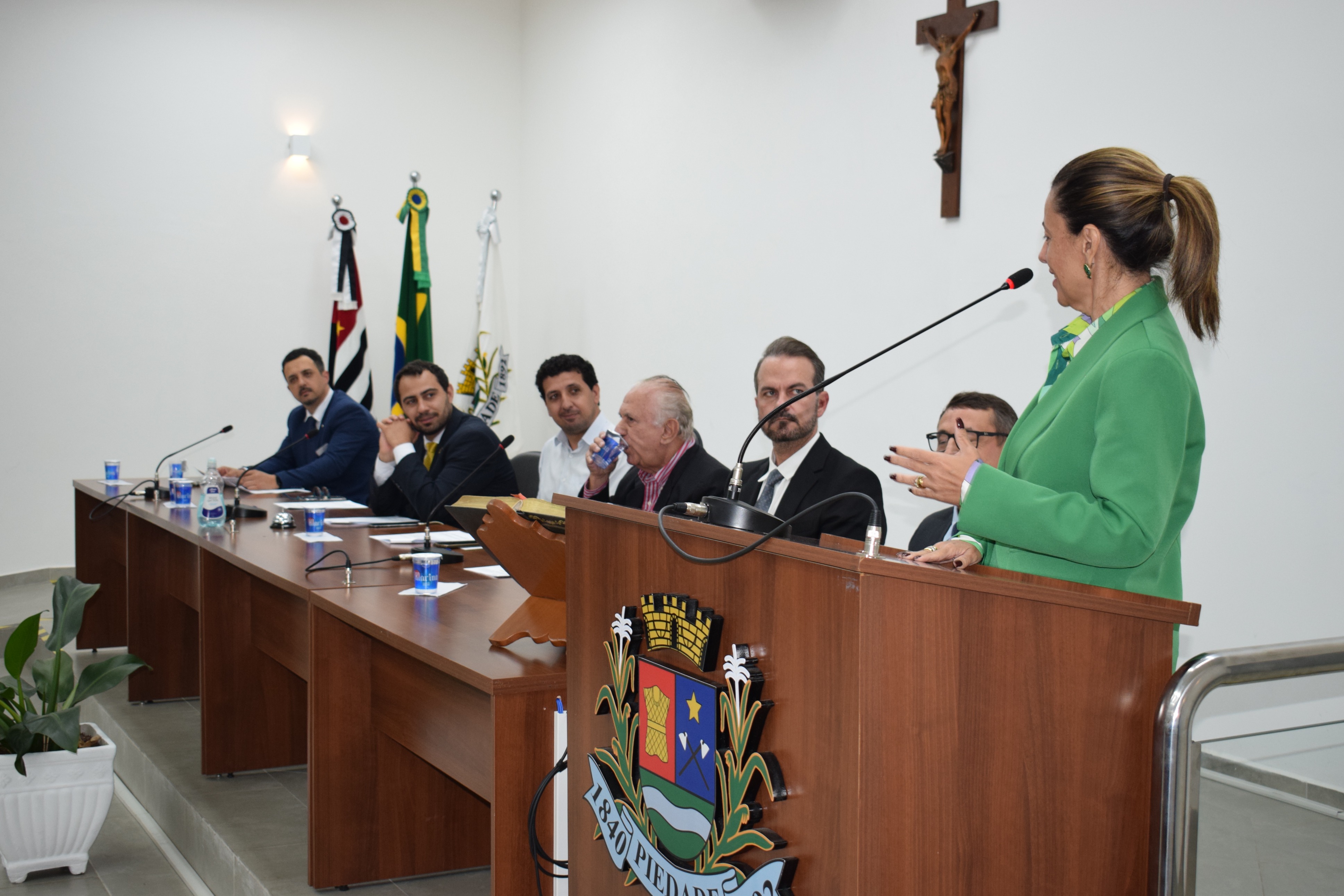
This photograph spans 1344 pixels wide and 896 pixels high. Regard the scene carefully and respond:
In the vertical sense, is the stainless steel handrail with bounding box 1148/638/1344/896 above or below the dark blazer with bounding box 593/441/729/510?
below

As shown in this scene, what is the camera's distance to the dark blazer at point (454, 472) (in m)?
3.79

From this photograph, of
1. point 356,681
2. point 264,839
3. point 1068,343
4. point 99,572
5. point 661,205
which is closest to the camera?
point 1068,343

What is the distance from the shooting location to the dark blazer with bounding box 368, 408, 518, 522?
12.4ft

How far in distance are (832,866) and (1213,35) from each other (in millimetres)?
2843

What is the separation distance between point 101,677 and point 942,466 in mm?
2309

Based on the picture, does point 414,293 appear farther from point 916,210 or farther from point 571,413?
point 916,210

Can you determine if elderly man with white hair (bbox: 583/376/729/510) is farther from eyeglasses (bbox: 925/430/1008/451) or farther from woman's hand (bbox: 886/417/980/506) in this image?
woman's hand (bbox: 886/417/980/506)

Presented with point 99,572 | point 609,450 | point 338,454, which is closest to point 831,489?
point 609,450

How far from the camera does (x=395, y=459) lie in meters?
4.05

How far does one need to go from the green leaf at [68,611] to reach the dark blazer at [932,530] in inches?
77.6

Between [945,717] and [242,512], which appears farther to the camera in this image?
[242,512]

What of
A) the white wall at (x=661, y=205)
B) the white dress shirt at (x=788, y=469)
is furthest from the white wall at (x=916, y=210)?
the white dress shirt at (x=788, y=469)

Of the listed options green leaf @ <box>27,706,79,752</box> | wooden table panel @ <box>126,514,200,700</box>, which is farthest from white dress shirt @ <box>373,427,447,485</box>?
green leaf @ <box>27,706,79,752</box>

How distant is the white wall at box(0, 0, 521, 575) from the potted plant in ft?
12.2
